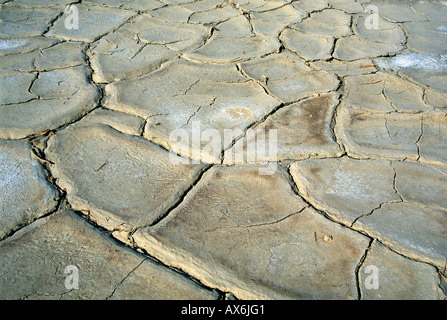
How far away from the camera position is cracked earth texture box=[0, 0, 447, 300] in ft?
4.39

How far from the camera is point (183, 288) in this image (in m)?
1.28

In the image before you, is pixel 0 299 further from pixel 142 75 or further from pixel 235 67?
pixel 235 67

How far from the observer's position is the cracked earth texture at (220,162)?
4.39 feet

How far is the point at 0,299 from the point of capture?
4.04ft

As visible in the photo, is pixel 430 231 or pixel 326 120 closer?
pixel 430 231

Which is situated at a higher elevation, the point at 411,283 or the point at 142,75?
the point at 142,75

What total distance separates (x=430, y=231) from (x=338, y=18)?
2.20 meters

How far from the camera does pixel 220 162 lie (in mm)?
1797
